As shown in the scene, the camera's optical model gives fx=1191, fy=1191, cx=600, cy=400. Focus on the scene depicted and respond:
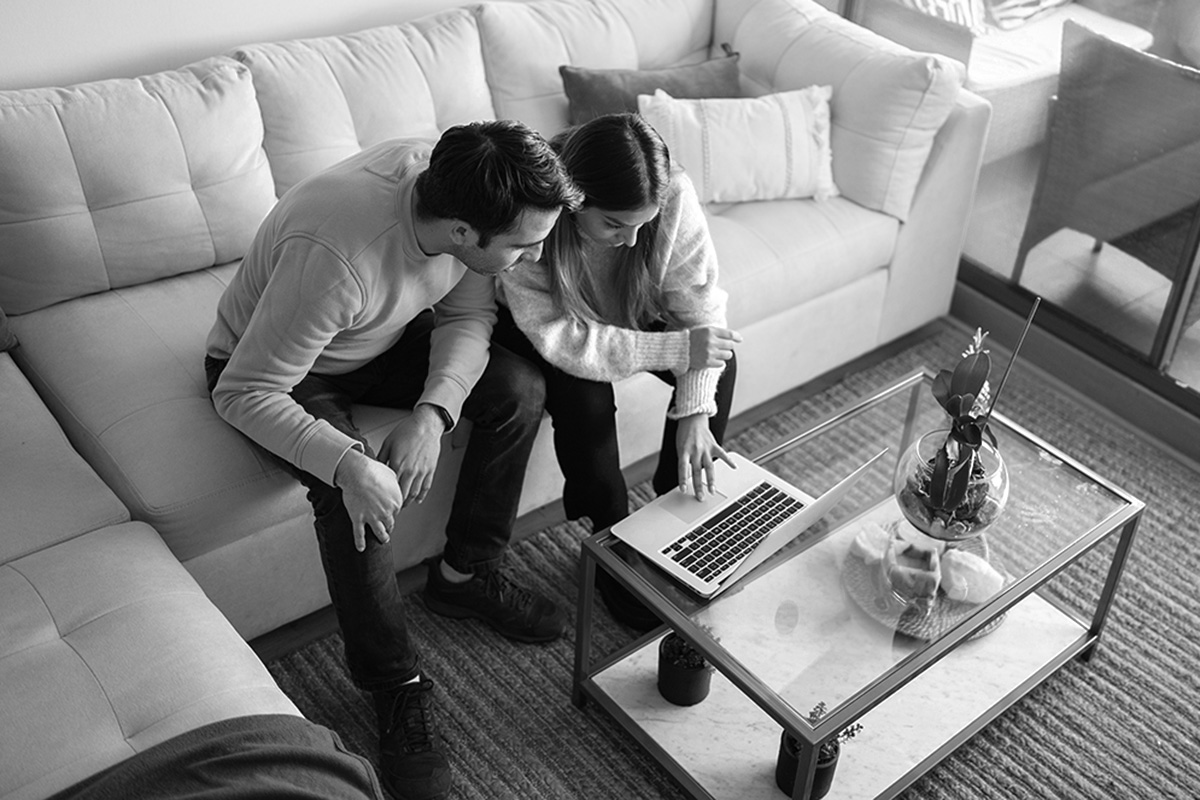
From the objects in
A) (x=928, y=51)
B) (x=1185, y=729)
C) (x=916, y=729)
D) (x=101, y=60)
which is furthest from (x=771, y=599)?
(x=928, y=51)

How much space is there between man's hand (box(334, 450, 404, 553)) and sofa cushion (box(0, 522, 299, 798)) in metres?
0.24

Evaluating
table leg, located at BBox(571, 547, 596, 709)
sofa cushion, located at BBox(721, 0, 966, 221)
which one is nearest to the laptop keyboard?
table leg, located at BBox(571, 547, 596, 709)

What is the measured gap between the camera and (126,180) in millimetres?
2145

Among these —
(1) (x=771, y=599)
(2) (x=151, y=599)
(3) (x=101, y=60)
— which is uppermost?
(3) (x=101, y=60)

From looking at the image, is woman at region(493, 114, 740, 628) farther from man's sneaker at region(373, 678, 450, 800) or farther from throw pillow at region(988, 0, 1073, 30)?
throw pillow at region(988, 0, 1073, 30)

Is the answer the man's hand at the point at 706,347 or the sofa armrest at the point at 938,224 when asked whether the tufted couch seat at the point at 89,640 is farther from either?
the sofa armrest at the point at 938,224

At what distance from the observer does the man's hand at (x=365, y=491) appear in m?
1.73

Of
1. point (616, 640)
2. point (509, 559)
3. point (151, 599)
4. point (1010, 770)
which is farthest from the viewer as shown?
point (509, 559)

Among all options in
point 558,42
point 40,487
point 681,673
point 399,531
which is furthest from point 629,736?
point 558,42

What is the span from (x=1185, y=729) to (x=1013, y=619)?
331mm

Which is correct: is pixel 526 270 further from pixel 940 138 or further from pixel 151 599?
pixel 940 138

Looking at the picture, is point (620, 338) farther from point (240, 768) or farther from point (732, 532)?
point (240, 768)

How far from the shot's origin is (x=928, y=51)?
3092 mm

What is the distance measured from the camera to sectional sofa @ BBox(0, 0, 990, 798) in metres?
1.59
